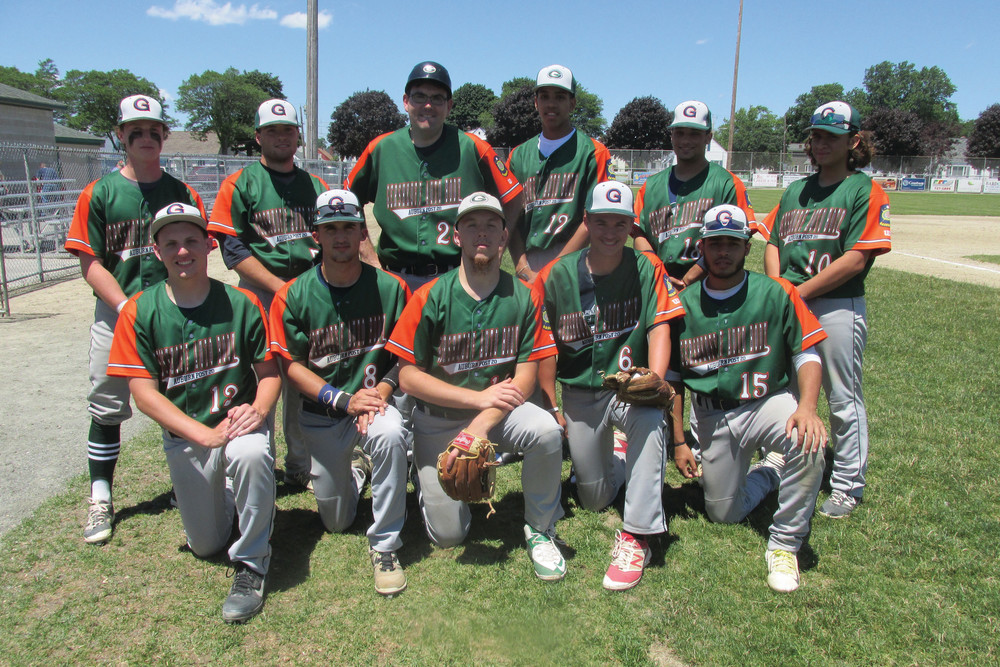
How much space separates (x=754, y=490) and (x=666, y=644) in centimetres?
142

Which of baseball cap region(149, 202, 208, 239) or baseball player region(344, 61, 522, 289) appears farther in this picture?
baseball player region(344, 61, 522, 289)

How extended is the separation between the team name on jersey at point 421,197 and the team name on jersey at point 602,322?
99 cm

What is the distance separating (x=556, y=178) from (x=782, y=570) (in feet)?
8.69

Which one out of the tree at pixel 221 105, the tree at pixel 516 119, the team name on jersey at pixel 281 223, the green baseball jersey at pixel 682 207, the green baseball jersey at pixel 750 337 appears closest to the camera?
the green baseball jersey at pixel 750 337

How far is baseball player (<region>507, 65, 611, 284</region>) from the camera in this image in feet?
14.1

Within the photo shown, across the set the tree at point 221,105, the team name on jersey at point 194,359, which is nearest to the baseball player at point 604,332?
the team name on jersey at point 194,359

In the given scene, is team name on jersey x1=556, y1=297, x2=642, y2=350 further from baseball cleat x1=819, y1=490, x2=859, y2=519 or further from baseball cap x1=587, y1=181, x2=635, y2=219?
baseball cleat x1=819, y1=490, x2=859, y2=519

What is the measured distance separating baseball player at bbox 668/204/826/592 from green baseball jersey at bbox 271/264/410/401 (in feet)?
5.42

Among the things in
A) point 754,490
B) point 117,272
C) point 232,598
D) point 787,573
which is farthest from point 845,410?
point 117,272

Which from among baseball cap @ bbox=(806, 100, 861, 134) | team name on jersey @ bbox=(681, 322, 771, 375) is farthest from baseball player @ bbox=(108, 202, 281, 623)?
baseball cap @ bbox=(806, 100, 861, 134)

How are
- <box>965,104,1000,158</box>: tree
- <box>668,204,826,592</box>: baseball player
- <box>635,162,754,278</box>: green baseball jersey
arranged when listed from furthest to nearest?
<box>965,104,1000,158</box>: tree
<box>635,162,754,278</box>: green baseball jersey
<box>668,204,826,592</box>: baseball player

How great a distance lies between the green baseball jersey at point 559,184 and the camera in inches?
171

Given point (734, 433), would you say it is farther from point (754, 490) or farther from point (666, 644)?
point (666, 644)

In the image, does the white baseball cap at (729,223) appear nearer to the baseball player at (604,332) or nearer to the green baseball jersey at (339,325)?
the baseball player at (604,332)
